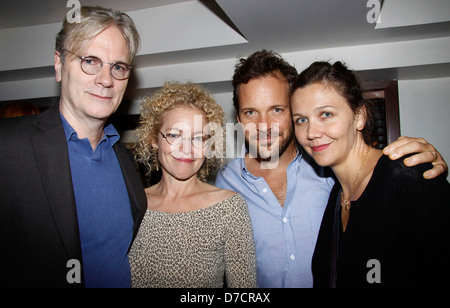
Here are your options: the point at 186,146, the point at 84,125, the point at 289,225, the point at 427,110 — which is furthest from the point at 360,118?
the point at 427,110

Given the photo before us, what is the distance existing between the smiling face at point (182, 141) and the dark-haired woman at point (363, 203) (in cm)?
66

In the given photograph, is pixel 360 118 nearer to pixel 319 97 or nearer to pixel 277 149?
pixel 319 97

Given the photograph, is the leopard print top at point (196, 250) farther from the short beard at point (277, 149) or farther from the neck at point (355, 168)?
the neck at point (355, 168)

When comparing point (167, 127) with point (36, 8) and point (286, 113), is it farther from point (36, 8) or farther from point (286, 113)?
point (36, 8)

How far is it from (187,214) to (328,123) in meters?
1.03

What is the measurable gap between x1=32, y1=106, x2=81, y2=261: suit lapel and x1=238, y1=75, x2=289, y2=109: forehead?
1270mm

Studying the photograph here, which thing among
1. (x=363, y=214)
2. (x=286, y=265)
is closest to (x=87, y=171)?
(x=286, y=265)

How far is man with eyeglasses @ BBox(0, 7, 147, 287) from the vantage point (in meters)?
1.16

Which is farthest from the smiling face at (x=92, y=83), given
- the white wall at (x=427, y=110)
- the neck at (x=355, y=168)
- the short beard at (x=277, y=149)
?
the white wall at (x=427, y=110)

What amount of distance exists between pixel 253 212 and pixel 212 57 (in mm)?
1894

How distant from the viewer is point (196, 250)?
154 centimetres

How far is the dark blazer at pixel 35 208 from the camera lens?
1.14 metres

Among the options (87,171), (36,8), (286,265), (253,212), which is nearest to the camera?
(87,171)

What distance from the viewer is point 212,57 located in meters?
2.93
